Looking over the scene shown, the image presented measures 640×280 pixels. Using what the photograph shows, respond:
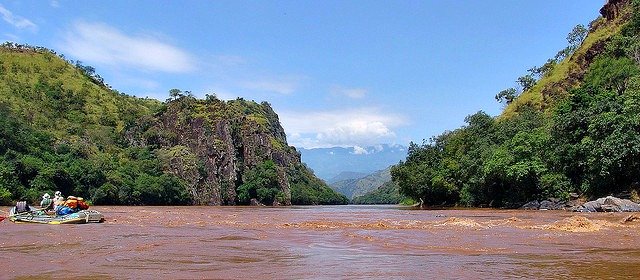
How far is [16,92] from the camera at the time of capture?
10369 centimetres

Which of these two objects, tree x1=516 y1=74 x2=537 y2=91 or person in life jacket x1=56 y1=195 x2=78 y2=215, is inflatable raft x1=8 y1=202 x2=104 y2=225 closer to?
person in life jacket x1=56 y1=195 x2=78 y2=215

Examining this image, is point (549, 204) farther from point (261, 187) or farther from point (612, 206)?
point (261, 187)

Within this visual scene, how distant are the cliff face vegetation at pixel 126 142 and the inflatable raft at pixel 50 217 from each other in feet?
156

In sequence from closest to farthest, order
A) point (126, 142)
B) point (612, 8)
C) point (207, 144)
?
1. point (612, 8)
2. point (207, 144)
3. point (126, 142)

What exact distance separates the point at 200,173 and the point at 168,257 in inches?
3718

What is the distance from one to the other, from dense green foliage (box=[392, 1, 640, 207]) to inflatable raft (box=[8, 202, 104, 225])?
38.2m

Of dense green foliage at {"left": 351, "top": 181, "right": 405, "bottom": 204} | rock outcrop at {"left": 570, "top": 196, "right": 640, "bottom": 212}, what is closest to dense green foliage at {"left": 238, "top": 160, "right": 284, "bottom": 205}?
dense green foliage at {"left": 351, "top": 181, "right": 405, "bottom": 204}

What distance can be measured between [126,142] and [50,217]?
9256 centimetres

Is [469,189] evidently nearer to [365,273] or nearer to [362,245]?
[362,245]

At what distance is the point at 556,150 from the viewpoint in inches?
1966

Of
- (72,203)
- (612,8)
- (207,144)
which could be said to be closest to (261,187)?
(207,144)

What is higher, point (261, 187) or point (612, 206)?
point (261, 187)

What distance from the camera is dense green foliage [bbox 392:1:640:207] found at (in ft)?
143

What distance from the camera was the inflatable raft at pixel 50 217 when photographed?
83.8 ft
